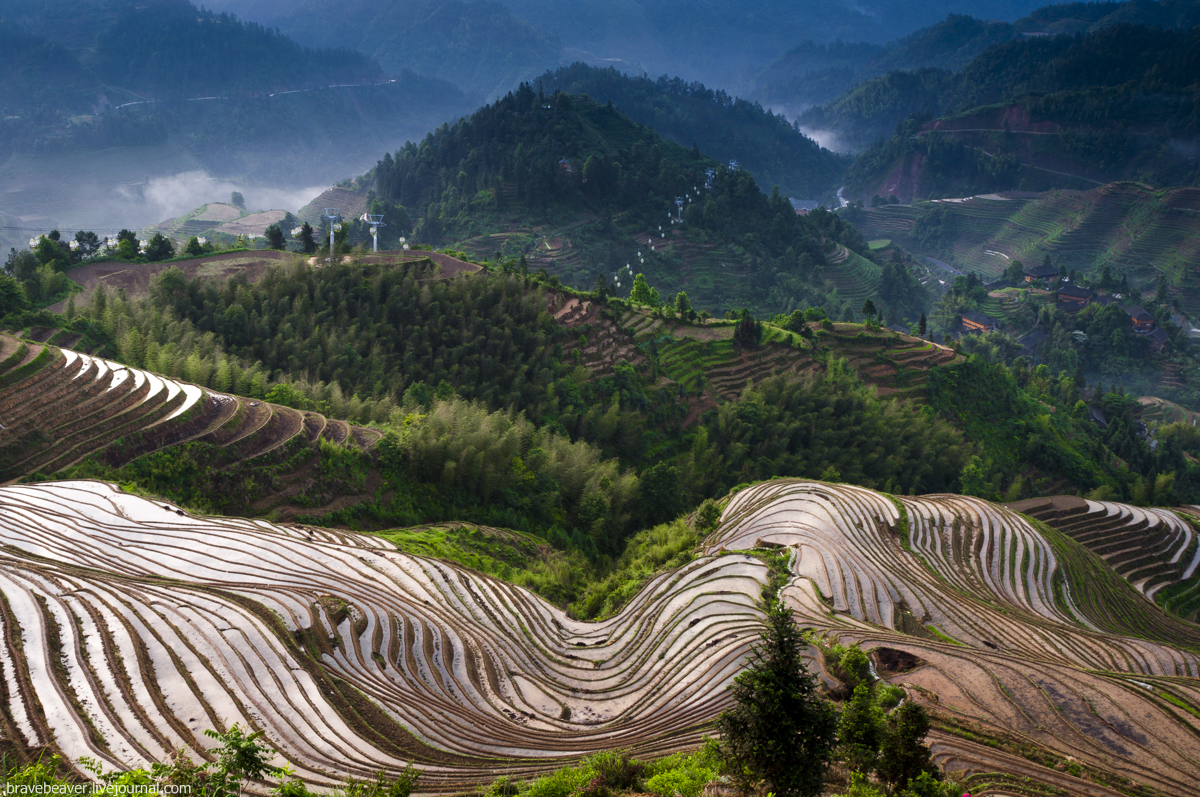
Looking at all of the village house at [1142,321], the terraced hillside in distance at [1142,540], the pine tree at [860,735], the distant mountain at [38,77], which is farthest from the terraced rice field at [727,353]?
the distant mountain at [38,77]

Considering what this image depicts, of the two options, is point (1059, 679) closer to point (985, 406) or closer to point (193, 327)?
point (193, 327)

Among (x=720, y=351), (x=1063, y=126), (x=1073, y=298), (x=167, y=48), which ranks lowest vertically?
(x=720, y=351)

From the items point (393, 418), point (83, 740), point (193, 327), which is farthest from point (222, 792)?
point (193, 327)

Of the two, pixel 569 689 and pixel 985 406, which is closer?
pixel 569 689

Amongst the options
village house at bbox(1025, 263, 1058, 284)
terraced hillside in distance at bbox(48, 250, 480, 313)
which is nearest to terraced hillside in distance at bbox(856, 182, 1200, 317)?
village house at bbox(1025, 263, 1058, 284)

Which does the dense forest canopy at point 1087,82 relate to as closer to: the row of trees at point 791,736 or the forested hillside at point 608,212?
the forested hillside at point 608,212

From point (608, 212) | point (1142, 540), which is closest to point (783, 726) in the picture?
point (1142, 540)

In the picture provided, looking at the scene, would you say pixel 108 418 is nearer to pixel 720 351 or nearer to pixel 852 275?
pixel 720 351
